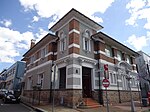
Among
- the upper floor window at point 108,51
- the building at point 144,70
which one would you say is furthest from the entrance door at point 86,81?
the building at point 144,70

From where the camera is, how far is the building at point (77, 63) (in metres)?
14.4

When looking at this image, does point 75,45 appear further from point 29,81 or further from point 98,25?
point 29,81

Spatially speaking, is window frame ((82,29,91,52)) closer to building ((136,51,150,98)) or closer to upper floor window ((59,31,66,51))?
upper floor window ((59,31,66,51))

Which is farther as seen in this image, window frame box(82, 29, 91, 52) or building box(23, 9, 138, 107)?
window frame box(82, 29, 91, 52)

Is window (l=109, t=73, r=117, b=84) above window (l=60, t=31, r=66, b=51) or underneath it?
underneath

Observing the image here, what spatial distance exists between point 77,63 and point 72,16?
5.04 m

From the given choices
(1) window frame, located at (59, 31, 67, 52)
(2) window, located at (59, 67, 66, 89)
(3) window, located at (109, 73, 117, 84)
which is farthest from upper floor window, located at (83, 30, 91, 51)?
(3) window, located at (109, 73, 117, 84)

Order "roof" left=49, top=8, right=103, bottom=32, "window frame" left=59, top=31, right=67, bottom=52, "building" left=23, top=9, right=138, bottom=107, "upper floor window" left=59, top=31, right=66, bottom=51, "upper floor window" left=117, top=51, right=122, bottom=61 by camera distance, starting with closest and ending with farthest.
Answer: "building" left=23, top=9, right=138, bottom=107, "roof" left=49, top=8, right=103, bottom=32, "window frame" left=59, top=31, right=67, bottom=52, "upper floor window" left=59, top=31, right=66, bottom=51, "upper floor window" left=117, top=51, right=122, bottom=61

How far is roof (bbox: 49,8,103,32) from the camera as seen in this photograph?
1547 cm

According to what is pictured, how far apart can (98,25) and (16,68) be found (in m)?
26.1

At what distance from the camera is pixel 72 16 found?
15.7 m

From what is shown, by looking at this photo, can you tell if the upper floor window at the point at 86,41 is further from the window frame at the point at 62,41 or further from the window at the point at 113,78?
the window at the point at 113,78

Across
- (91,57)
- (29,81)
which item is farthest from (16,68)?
(91,57)

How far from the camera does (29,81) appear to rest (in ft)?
78.3
